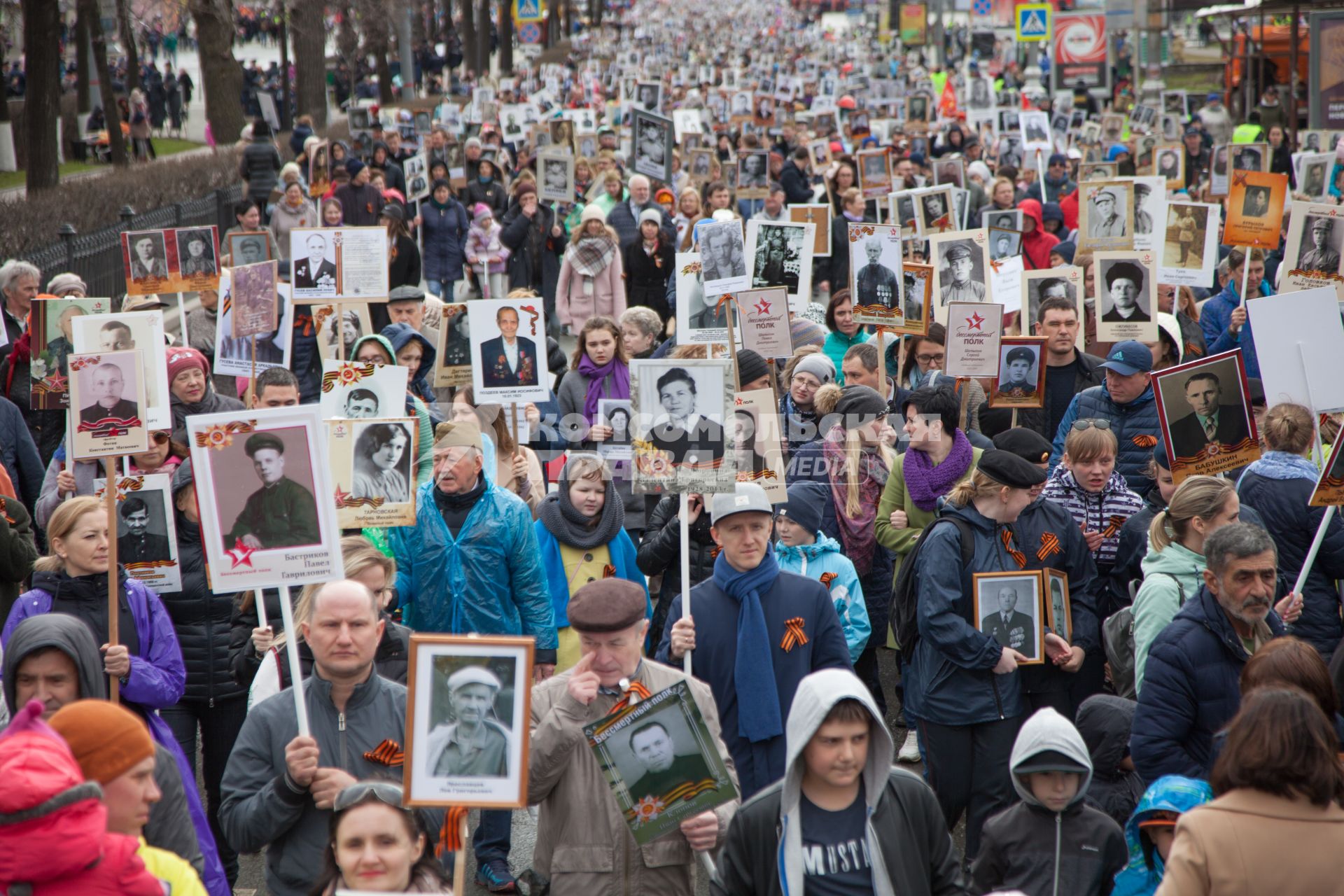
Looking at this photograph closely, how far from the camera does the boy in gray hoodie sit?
145 inches

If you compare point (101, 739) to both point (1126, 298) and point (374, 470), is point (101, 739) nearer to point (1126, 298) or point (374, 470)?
point (374, 470)

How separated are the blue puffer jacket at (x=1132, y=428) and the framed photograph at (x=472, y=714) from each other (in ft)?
13.1

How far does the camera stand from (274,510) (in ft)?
15.2

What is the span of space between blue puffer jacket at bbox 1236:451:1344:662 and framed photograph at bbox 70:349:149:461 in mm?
4265

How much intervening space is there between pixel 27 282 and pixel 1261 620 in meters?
7.63

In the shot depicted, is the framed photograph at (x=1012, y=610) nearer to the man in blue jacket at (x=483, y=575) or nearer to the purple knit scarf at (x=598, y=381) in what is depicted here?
the man in blue jacket at (x=483, y=575)

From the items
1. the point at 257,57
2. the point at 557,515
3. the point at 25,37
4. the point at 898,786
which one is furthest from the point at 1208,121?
the point at 257,57

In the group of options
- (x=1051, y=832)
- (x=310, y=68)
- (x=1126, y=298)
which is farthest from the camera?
(x=310, y=68)

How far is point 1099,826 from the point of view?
4184 mm

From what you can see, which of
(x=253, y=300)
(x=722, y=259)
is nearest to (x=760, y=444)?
(x=722, y=259)

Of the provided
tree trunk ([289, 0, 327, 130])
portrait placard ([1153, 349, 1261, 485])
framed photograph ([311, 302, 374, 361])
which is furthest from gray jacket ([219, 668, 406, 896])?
tree trunk ([289, 0, 327, 130])

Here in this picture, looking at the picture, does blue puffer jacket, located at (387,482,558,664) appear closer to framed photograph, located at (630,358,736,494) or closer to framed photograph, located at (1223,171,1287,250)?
framed photograph, located at (630,358,736,494)

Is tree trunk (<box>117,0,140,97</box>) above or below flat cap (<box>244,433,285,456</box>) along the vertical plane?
above

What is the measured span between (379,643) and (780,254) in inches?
243
